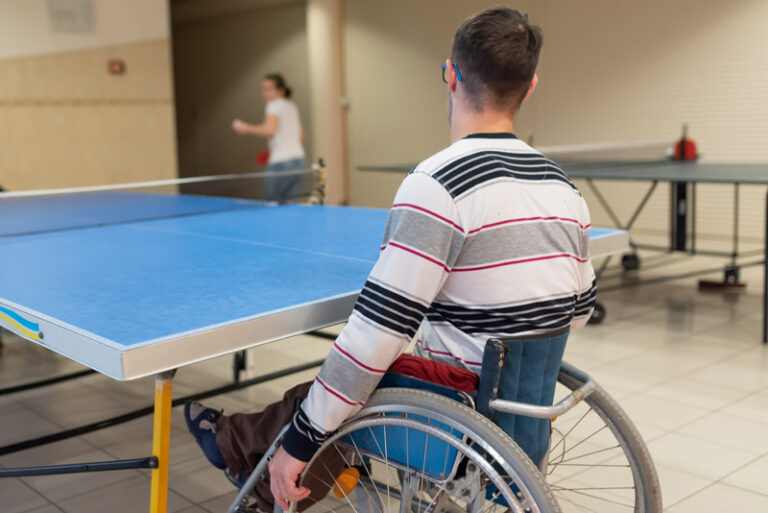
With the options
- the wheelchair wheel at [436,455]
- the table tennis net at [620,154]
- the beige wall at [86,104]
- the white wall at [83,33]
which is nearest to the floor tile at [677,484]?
the wheelchair wheel at [436,455]

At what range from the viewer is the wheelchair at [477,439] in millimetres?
1381

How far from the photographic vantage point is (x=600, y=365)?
3891 mm

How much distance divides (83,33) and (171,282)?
21.2 ft

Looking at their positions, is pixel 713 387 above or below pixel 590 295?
below

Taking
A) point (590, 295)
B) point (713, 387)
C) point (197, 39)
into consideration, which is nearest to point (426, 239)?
point (590, 295)

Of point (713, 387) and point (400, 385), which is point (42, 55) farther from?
point (400, 385)

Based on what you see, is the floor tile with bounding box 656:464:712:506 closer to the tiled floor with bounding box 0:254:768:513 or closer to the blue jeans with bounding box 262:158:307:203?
the tiled floor with bounding box 0:254:768:513

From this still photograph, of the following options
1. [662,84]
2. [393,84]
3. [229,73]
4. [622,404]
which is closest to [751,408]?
[622,404]

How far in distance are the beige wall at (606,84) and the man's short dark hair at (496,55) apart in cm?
647

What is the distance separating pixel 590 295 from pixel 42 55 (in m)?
7.14

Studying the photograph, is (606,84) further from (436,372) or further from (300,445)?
(300,445)

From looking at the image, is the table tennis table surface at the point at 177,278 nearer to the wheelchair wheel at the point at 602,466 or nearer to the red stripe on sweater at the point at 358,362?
the red stripe on sweater at the point at 358,362

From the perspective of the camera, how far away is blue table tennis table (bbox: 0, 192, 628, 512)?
64.1 inches

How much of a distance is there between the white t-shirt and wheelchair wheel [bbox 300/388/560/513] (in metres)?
5.25
